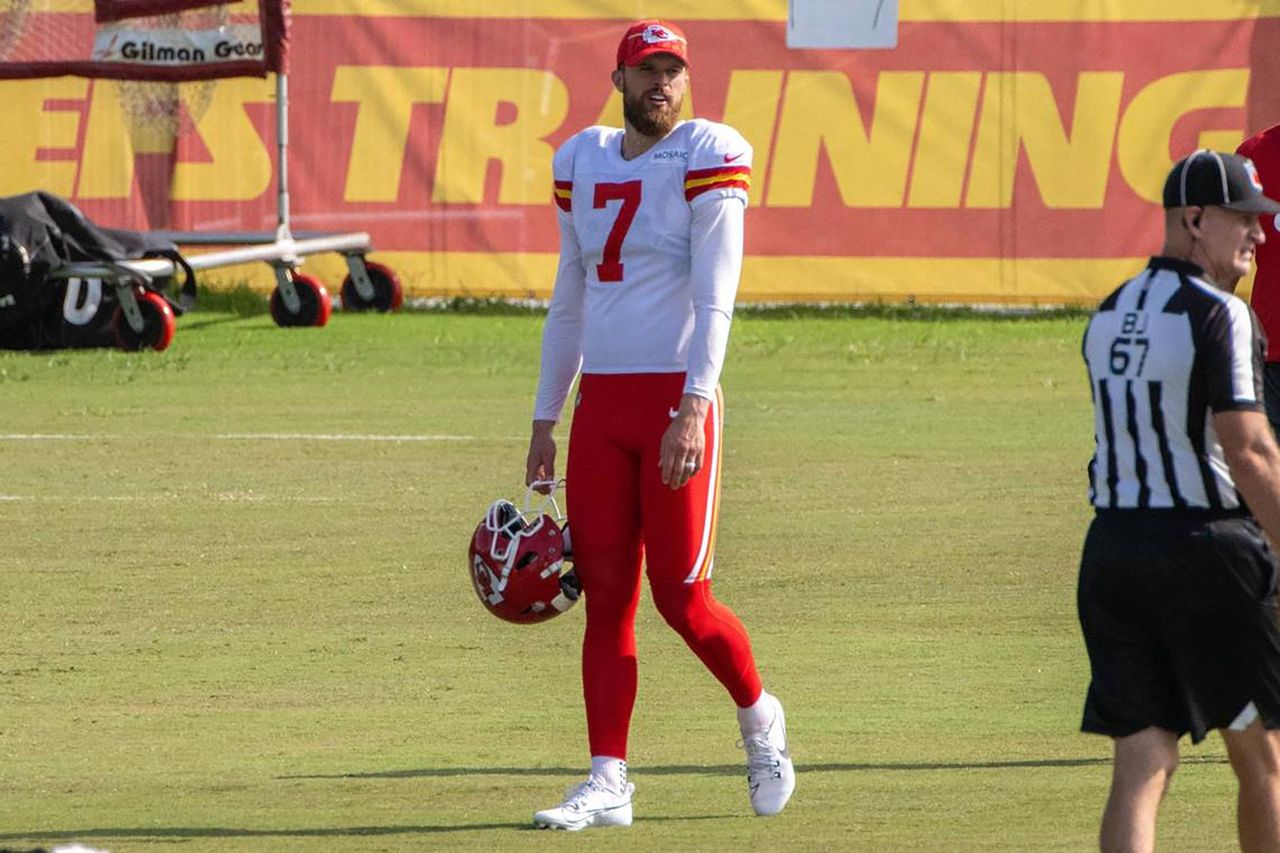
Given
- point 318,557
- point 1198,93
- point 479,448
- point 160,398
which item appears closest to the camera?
point 318,557

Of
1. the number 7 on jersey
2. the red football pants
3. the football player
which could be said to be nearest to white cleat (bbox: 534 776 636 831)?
the football player

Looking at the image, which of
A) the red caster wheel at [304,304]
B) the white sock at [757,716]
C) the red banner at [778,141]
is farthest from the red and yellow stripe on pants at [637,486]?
the red banner at [778,141]

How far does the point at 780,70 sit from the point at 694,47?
0.82 m

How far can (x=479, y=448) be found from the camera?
15.8 m

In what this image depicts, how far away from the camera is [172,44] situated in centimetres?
2239

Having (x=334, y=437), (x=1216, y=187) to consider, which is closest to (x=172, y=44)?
(x=334, y=437)

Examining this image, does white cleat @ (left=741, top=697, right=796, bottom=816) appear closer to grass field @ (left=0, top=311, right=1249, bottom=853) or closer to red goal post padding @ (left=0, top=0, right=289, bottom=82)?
grass field @ (left=0, top=311, right=1249, bottom=853)

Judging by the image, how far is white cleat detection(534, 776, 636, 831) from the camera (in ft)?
23.0

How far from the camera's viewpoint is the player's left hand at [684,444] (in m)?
6.88

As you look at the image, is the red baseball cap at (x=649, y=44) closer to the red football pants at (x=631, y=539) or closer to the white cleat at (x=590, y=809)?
the red football pants at (x=631, y=539)

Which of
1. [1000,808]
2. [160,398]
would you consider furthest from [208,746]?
[160,398]

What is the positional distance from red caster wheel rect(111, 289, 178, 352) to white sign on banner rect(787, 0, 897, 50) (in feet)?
20.7

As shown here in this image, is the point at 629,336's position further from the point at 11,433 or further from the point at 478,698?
the point at 11,433

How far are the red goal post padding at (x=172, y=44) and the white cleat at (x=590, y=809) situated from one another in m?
15.5
